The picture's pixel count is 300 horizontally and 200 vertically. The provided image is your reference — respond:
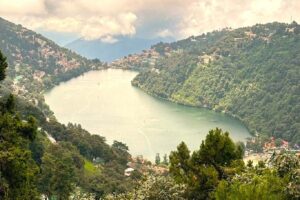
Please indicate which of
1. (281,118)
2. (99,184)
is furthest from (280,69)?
(99,184)

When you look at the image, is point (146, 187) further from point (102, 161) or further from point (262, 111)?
point (262, 111)

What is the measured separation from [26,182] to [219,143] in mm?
9642

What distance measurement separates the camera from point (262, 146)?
4311 inches

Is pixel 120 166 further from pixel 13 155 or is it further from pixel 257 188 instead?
pixel 13 155

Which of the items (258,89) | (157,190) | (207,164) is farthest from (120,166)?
(258,89)

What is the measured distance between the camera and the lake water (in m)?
112

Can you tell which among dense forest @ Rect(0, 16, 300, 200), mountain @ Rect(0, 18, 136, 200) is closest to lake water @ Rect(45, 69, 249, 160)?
dense forest @ Rect(0, 16, 300, 200)

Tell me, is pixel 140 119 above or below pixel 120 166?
below

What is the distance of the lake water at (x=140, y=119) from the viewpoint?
368 ft

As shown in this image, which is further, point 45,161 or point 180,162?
point 45,161

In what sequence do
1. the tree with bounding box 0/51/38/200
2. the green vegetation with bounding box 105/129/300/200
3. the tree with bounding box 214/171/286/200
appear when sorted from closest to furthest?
the tree with bounding box 0/51/38/200, the tree with bounding box 214/171/286/200, the green vegetation with bounding box 105/129/300/200

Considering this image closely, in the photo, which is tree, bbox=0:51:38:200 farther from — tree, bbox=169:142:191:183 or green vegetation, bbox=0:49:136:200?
tree, bbox=169:142:191:183

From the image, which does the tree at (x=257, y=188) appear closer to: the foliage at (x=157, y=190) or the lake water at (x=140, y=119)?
the foliage at (x=157, y=190)

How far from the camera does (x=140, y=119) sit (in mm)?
137500
